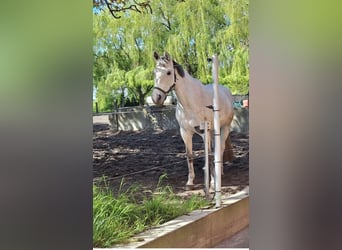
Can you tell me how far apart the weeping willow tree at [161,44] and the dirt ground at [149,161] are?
0.26 m

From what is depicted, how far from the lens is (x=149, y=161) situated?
2266 millimetres

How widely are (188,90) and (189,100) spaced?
7 cm

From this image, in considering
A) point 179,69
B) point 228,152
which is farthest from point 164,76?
point 228,152

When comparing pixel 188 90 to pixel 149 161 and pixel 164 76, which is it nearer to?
pixel 164 76

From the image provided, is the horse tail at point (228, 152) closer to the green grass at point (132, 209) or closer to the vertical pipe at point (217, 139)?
the vertical pipe at point (217, 139)

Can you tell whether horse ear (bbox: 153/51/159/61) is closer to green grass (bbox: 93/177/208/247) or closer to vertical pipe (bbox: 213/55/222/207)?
vertical pipe (bbox: 213/55/222/207)

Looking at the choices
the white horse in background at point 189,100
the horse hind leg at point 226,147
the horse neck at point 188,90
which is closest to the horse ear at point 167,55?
the white horse in background at point 189,100

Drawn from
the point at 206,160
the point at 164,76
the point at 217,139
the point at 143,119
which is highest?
Result: the point at 164,76

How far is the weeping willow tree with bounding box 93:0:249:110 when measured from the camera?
2.22 m
